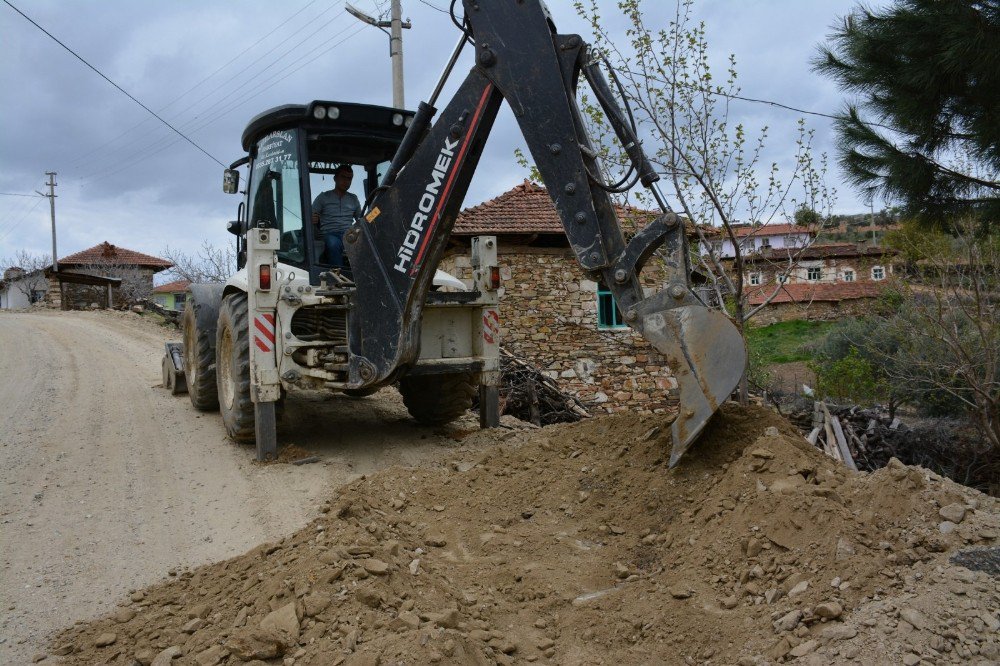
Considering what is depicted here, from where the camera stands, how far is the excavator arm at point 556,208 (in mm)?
4242

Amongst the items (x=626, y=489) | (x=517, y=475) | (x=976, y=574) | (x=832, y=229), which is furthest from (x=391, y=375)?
(x=832, y=229)

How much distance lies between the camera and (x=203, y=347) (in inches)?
314

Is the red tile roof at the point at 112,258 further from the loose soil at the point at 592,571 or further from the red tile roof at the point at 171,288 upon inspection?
the loose soil at the point at 592,571

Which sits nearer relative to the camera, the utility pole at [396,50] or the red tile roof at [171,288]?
the utility pole at [396,50]

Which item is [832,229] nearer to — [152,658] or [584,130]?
[584,130]

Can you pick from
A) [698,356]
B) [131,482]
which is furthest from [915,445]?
[131,482]

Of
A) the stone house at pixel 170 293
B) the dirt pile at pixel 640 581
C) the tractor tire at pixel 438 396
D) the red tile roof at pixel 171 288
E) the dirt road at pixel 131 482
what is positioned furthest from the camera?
the red tile roof at pixel 171 288

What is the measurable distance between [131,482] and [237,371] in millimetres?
1200

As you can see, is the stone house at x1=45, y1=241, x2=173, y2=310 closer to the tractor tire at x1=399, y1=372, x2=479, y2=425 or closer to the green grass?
the green grass

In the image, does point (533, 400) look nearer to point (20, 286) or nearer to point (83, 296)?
point (83, 296)

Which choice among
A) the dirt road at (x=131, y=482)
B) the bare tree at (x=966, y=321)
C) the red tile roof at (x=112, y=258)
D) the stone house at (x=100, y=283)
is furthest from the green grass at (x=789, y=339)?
the red tile roof at (x=112, y=258)

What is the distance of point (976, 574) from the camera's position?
297cm

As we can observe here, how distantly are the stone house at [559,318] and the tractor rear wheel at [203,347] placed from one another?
7200 millimetres

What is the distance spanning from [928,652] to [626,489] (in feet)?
6.74
